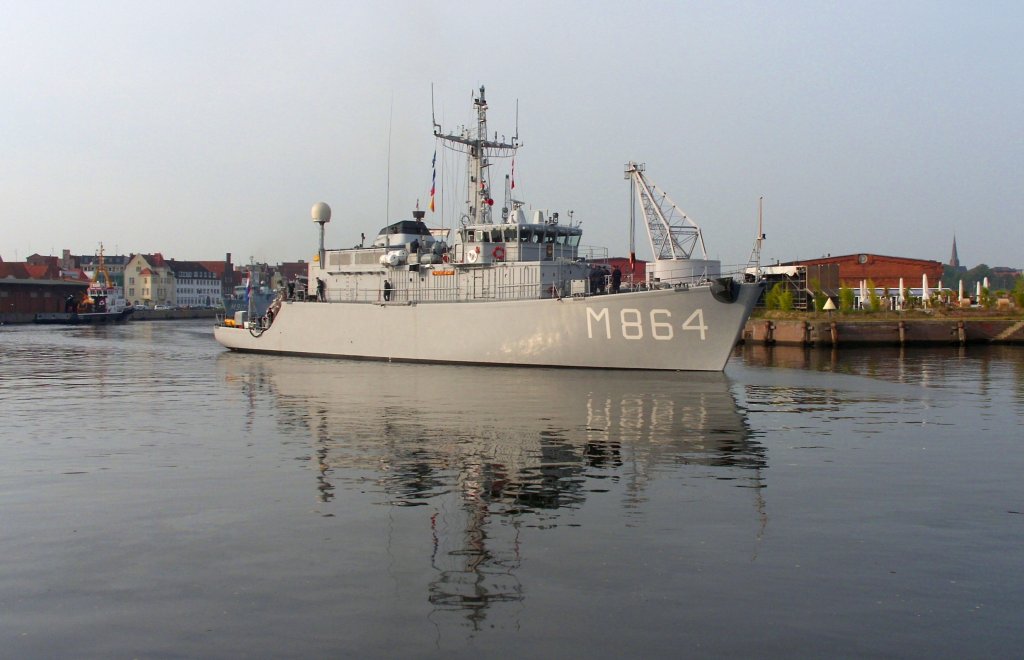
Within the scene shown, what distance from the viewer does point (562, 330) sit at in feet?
89.0

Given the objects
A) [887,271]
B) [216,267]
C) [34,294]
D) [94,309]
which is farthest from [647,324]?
[216,267]

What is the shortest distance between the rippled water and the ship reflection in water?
61 millimetres

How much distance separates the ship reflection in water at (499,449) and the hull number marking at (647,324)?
1.28 m

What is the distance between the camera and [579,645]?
19.5 feet

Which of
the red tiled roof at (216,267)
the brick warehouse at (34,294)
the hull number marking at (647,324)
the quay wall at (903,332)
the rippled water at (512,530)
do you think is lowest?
the rippled water at (512,530)

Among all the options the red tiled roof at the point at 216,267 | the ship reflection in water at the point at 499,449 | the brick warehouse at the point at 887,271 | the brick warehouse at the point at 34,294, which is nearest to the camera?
the ship reflection in water at the point at 499,449

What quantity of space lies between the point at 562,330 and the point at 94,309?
2825 inches

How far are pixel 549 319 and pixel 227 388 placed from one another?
32.6ft

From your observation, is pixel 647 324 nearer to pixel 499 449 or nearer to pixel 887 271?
pixel 499 449

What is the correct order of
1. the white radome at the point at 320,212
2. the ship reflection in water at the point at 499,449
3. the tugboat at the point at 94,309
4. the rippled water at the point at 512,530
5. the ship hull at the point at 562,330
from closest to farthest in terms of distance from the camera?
the rippled water at the point at 512,530 < the ship reflection in water at the point at 499,449 < the ship hull at the point at 562,330 < the white radome at the point at 320,212 < the tugboat at the point at 94,309

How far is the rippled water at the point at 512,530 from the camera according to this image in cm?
619

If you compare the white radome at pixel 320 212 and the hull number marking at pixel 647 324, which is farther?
the white radome at pixel 320 212

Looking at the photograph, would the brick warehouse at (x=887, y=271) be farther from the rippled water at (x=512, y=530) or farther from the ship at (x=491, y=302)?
the rippled water at (x=512, y=530)

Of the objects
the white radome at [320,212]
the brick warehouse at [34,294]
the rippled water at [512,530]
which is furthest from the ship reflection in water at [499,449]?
the brick warehouse at [34,294]
